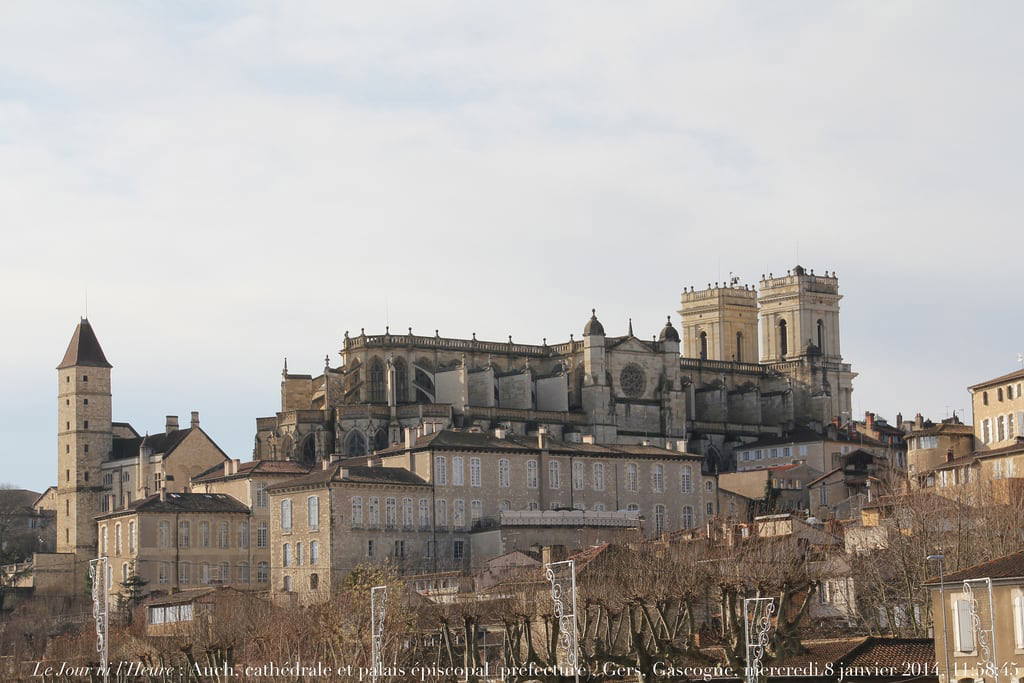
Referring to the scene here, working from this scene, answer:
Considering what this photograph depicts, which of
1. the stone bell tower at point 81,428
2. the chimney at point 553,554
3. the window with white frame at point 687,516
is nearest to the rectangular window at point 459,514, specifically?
the chimney at point 553,554

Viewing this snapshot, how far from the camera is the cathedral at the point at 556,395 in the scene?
125m

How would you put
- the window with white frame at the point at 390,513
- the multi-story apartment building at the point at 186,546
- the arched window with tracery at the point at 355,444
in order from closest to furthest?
the window with white frame at the point at 390,513 → the multi-story apartment building at the point at 186,546 → the arched window with tracery at the point at 355,444

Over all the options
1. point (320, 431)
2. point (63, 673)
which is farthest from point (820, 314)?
point (63, 673)

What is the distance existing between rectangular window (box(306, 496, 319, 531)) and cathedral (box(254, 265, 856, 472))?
42.6 feet

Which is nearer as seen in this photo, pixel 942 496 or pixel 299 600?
pixel 942 496

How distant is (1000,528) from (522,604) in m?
15.3

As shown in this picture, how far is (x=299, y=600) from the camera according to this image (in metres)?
91.6

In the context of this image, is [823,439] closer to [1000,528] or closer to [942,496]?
[942,496]

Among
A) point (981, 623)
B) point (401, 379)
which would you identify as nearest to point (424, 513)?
point (401, 379)

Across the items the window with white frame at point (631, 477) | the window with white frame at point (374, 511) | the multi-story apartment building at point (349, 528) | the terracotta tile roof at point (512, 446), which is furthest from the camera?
the window with white frame at point (631, 477)

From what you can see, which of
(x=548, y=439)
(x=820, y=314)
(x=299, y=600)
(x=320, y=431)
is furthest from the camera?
(x=820, y=314)

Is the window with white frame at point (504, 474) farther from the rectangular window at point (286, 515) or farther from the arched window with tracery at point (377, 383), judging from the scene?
the arched window with tracery at point (377, 383)

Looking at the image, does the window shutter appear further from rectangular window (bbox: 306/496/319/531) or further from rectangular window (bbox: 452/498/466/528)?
rectangular window (bbox: 452/498/466/528)

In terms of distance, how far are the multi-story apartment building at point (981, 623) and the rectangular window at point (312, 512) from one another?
4381 cm
